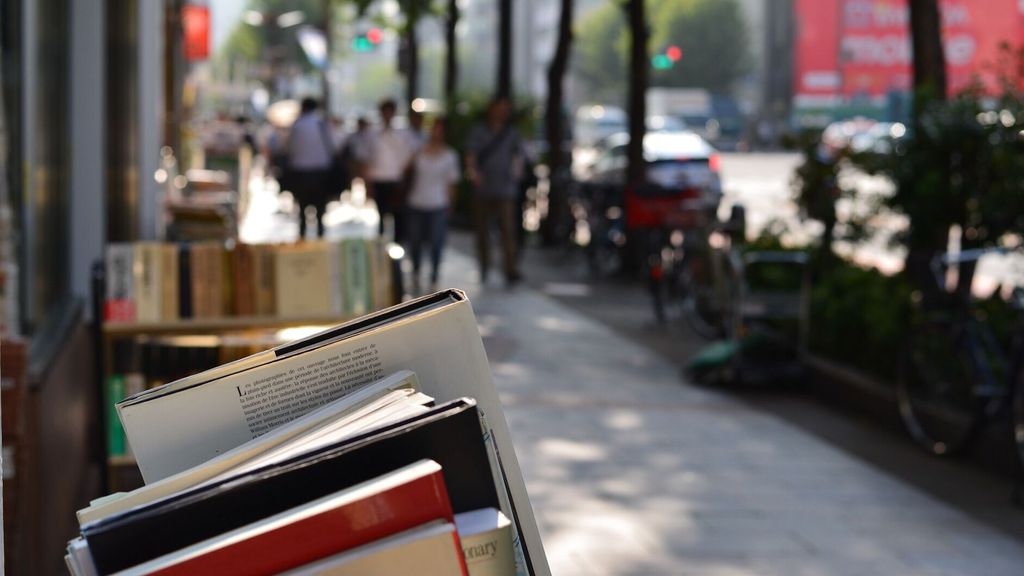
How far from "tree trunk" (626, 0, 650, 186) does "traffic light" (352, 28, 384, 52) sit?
22.7 m

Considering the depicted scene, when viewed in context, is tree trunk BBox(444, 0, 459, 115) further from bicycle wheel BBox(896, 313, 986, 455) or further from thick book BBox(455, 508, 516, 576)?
thick book BBox(455, 508, 516, 576)

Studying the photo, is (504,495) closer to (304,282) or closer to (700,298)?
(304,282)

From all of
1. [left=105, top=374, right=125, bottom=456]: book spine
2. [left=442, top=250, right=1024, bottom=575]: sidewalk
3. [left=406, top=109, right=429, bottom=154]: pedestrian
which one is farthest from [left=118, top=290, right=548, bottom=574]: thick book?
[left=406, top=109, right=429, bottom=154]: pedestrian

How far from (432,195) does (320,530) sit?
13.3 m

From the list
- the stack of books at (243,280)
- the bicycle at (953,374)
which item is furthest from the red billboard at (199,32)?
the stack of books at (243,280)

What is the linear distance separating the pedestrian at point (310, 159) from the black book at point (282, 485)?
15372mm

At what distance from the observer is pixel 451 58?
2961 centimetres

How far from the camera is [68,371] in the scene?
6.45 m

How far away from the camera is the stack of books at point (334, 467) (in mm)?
1296

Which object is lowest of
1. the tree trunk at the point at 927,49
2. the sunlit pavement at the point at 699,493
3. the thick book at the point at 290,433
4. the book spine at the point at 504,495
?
the sunlit pavement at the point at 699,493

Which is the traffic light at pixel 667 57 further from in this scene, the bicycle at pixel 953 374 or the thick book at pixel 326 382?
the thick book at pixel 326 382

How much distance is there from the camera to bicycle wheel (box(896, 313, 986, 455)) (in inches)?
305

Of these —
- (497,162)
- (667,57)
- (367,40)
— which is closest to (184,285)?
(497,162)

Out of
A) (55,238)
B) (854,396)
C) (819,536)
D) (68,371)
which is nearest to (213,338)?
(68,371)
